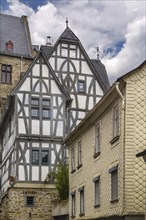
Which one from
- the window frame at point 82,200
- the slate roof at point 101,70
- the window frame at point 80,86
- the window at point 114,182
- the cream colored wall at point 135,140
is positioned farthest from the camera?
the slate roof at point 101,70

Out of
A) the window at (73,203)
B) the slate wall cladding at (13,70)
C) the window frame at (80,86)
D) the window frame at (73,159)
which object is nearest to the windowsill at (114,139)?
the window frame at (73,159)

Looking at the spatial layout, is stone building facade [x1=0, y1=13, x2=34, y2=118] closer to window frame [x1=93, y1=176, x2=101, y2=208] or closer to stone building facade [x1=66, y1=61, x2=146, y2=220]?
stone building facade [x1=66, y1=61, x2=146, y2=220]

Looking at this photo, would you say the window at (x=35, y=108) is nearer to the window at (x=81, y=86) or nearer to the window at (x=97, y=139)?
the window at (x=81, y=86)

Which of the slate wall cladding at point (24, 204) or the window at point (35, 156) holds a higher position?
the window at point (35, 156)

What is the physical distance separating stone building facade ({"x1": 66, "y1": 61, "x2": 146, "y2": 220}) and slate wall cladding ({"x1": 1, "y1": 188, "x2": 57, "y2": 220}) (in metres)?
12.7

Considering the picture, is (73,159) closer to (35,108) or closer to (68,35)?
(35,108)

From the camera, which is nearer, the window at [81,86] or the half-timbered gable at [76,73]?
the half-timbered gable at [76,73]

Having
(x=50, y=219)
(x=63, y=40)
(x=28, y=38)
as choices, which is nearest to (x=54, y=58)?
(x=63, y=40)

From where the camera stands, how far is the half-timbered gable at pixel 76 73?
3881cm

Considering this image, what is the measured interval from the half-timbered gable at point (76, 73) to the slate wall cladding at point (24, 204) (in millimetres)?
7091

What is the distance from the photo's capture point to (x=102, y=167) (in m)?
19.6

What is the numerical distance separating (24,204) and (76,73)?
38.4 feet

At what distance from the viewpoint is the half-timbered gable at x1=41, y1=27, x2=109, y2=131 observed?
38.8m

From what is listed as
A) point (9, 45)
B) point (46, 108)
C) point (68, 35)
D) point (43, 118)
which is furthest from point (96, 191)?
point (9, 45)
